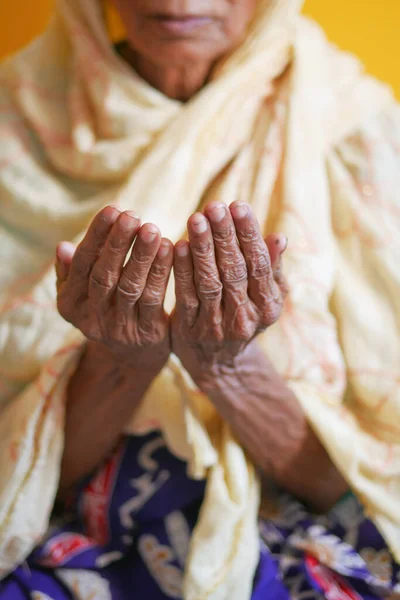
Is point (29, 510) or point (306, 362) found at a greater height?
point (306, 362)

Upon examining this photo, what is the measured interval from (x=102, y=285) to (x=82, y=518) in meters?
0.38

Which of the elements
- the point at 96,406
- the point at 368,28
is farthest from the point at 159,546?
the point at 368,28

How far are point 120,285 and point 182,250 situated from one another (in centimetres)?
7

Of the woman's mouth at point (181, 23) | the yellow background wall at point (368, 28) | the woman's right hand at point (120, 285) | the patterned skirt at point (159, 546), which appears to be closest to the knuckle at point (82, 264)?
the woman's right hand at point (120, 285)

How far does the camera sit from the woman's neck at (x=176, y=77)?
817 mm

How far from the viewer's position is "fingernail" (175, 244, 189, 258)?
0.48m

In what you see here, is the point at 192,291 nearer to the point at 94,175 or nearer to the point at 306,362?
the point at 306,362

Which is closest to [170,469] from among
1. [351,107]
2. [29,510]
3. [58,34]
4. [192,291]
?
[29,510]

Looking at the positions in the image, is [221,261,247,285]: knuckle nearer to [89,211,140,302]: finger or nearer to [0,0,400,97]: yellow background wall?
[89,211,140,302]: finger

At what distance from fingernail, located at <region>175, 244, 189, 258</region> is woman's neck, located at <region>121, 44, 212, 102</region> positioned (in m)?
0.44

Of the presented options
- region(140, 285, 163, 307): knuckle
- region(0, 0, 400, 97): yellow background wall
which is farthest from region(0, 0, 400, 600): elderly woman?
region(0, 0, 400, 97): yellow background wall

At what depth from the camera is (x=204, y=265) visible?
0.48m

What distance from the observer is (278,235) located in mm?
527

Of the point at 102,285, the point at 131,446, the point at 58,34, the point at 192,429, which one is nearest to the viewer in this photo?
the point at 102,285
